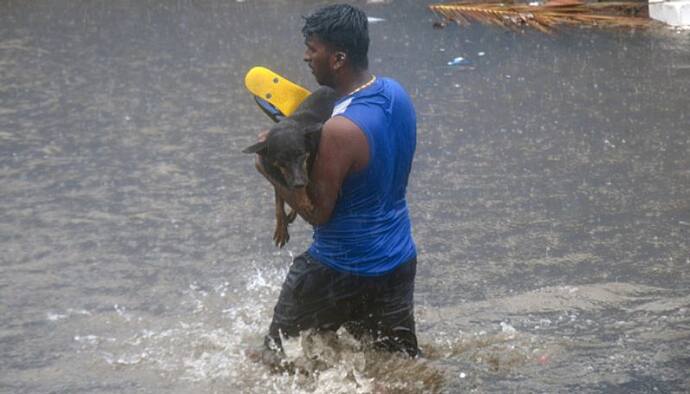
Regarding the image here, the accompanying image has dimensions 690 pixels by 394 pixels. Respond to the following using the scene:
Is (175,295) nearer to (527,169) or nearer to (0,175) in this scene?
(0,175)

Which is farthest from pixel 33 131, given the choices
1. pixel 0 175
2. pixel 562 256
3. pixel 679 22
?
pixel 679 22

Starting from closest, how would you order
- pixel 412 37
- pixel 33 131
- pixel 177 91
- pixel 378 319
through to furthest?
pixel 378 319, pixel 33 131, pixel 177 91, pixel 412 37

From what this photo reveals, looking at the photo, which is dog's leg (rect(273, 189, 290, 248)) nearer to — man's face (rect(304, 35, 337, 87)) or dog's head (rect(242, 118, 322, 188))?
dog's head (rect(242, 118, 322, 188))

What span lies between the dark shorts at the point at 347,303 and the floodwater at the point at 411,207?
0.09 m

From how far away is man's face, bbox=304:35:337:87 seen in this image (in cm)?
400

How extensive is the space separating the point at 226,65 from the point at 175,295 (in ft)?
15.8

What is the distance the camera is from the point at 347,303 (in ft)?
13.8

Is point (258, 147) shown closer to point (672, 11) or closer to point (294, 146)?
point (294, 146)

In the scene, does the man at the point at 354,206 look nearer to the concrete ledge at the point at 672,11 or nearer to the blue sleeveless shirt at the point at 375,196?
the blue sleeveless shirt at the point at 375,196

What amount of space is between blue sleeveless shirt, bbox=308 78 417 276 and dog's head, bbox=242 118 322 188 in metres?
0.14

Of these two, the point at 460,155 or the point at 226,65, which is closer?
the point at 460,155

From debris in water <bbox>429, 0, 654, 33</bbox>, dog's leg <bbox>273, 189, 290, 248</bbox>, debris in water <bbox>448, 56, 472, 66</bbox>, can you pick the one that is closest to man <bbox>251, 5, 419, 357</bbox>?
dog's leg <bbox>273, 189, 290, 248</bbox>

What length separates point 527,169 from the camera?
7.41 metres

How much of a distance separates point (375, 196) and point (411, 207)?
2776 mm
